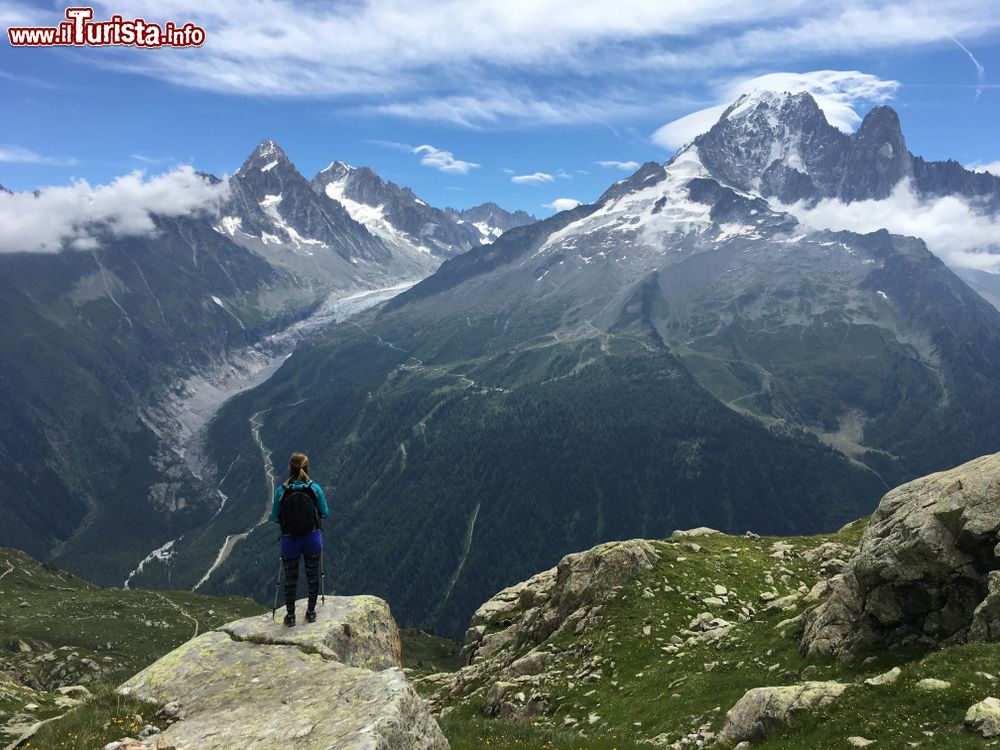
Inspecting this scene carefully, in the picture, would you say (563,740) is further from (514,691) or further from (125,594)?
(125,594)

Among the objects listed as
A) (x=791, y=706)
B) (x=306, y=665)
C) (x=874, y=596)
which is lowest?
(x=791, y=706)

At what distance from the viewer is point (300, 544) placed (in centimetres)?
2344

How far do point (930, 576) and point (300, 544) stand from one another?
90.9ft

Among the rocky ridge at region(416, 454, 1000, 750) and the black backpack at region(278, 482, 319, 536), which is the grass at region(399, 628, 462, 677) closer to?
the rocky ridge at region(416, 454, 1000, 750)

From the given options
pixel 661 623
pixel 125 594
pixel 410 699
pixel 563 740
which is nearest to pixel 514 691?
pixel 661 623

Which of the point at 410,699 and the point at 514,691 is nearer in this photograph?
the point at 410,699

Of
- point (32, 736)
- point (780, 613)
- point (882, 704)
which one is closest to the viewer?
point (32, 736)

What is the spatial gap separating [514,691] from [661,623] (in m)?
12.3

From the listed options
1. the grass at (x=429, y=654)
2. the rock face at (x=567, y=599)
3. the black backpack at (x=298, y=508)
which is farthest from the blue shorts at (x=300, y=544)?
the grass at (x=429, y=654)

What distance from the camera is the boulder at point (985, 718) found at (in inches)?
725

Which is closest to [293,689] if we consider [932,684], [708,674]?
[932,684]

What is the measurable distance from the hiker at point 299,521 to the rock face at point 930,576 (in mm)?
25448

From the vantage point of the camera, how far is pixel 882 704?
22.0 metres

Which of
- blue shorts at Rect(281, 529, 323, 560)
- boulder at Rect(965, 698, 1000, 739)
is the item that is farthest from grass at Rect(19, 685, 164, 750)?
boulder at Rect(965, 698, 1000, 739)
